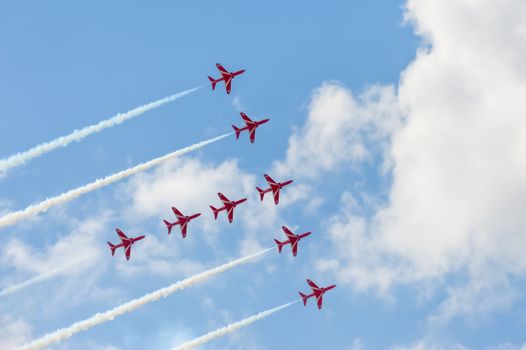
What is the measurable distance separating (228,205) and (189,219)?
368 inches

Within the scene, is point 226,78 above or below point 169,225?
above

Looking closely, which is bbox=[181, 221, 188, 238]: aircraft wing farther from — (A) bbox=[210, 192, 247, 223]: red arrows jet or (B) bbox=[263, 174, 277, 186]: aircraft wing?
(B) bbox=[263, 174, 277, 186]: aircraft wing

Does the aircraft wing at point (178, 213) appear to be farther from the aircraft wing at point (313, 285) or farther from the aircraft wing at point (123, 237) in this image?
the aircraft wing at point (313, 285)

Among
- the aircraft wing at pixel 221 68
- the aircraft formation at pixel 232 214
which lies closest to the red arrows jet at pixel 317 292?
the aircraft formation at pixel 232 214

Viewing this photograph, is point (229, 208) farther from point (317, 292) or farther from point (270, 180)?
point (317, 292)

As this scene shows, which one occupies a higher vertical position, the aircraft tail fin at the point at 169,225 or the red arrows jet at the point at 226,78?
the red arrows jet at the point at 226,78

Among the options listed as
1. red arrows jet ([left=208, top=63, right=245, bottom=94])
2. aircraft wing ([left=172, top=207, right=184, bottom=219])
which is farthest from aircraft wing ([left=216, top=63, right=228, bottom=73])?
Answer: aircraft wing ([left=172, top=207, right=184, bottom=219])

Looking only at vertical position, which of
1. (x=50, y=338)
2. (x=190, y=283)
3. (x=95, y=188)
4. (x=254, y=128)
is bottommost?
(x=50, y=338)

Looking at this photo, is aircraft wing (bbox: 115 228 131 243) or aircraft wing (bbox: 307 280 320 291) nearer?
aircraft wing (bbox: 115 228 131 243)

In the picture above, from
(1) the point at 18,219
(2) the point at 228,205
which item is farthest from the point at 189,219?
(1) the point at 18,219

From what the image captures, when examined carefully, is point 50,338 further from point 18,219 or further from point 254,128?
point 254,128

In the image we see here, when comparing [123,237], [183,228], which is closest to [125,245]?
[123,237]

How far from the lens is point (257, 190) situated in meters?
187

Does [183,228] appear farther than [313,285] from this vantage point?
No
